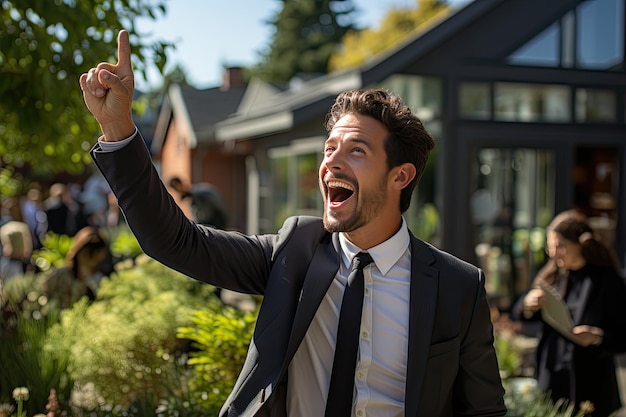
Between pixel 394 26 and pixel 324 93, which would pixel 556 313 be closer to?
pixel 324 93

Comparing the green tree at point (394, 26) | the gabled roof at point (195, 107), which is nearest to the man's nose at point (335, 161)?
the gabled roof at point (195, 107)

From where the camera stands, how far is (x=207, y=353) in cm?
457

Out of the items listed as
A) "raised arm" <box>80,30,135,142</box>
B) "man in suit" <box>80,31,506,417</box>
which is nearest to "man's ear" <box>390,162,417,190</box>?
"man in suit" <box>80,31,506,417</box>

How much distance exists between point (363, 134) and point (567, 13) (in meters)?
9.86

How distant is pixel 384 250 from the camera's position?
2.52m

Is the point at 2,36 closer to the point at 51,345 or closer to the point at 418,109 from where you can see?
the point at 51,345

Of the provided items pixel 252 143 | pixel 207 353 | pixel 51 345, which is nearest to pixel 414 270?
pixel 207 353

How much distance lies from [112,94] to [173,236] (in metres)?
0.44

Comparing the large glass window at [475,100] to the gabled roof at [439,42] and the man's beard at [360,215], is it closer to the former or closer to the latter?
the gabled roof at [439,42]

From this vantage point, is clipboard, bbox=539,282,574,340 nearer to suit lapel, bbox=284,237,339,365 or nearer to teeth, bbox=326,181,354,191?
suit lapel, bbox=284,237,339,365

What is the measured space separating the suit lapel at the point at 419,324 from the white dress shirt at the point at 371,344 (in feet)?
0.18

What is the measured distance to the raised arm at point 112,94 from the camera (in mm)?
2078

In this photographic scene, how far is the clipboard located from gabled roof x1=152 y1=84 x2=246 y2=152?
789 inches

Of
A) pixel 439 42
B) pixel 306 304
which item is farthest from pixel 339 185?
pixel 439 42
